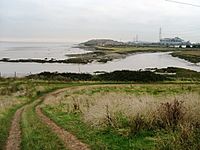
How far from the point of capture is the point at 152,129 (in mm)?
12109

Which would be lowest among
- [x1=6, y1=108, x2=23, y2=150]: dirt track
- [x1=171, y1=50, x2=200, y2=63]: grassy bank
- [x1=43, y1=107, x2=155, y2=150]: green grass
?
[x1=171, y1=50, x2=200, y2=63]: grassy bank

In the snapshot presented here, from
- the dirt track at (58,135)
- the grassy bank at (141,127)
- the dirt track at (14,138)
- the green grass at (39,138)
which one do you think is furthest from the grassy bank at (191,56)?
the grassy bank at (141,127)

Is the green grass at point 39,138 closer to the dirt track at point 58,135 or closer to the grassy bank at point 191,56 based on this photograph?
the dirt track at point 58,135

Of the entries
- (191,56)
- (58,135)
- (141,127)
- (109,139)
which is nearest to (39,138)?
(58,135)

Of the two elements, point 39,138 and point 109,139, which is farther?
point 39,138

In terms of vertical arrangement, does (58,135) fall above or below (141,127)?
below

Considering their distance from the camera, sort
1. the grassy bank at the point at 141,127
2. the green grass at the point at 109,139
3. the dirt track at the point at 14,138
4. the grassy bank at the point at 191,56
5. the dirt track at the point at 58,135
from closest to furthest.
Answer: the grassy bank at the point at 141,127, the green grass at the point at 109,139, the dirt track at the point at 58,135, the dirt track at the point at 14,138, the grassy bank at the point at 191,56

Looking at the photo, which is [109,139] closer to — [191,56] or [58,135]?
[58,135]

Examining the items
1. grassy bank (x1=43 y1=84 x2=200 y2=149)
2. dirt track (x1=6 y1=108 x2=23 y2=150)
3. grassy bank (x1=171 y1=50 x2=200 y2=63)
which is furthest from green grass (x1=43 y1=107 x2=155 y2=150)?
grassy bank (x1=171 y1=50 x2=200 y2=63)

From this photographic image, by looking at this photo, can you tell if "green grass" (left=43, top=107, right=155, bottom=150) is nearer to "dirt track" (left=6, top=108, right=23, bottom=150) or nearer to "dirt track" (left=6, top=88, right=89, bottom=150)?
"dirt track" (left=6, top=88, right=89, bottom=150)

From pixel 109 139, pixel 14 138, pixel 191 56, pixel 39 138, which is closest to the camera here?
pixel 109 139

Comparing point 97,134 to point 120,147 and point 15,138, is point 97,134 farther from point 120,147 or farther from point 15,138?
point 15,138

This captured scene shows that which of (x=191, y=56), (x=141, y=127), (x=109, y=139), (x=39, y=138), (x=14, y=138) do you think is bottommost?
(x=191, y=56)

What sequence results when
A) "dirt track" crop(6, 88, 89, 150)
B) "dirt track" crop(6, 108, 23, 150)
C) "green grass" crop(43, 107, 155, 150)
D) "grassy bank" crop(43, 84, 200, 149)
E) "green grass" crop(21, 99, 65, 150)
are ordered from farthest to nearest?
"dirt track" crop(6, 108, 23, 150) → "green grass" crop(21, 99, 65, 150) → "dirt track" crop(6, 88, 89, 150) → "green grass" crop(43, 107, 155, 150) → "grassy bank" crop(43, 84, 200, 149)
